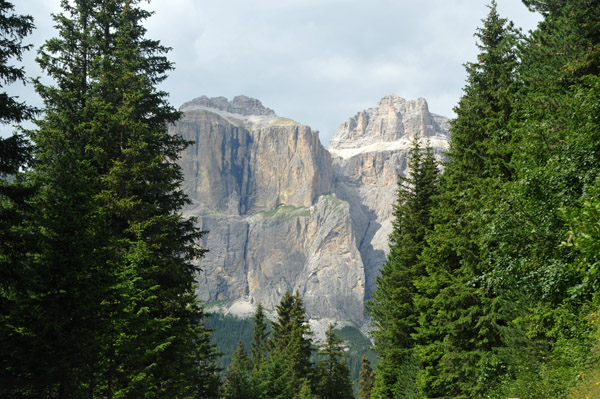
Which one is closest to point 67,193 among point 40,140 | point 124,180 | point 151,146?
point 124,180

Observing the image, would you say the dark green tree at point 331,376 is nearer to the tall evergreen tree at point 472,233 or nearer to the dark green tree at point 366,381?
the dark green tree at point 366,381

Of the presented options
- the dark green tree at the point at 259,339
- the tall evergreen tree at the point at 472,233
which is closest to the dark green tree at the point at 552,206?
the tall evergreen tree at the point at 472,233

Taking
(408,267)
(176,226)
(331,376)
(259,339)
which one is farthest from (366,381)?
(176,226)

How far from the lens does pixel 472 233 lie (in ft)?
50.7

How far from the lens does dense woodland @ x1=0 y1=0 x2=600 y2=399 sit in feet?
35.3

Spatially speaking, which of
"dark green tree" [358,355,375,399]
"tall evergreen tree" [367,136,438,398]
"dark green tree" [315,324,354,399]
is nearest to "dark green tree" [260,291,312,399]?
"dark green tree" [315,324,354,399]

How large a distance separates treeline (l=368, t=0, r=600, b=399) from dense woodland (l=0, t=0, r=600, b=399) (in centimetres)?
6

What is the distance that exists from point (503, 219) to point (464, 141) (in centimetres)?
658

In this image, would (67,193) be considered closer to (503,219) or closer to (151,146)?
(151,146)

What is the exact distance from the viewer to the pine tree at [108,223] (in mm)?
11195

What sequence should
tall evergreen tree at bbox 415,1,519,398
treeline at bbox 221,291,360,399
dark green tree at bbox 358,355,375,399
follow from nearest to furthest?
tall evergreen tree at bbox 415,1,519,398
treeline at bbox 221,291,360,399
dark green tree at bbox 358,355,375,399

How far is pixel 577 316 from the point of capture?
12305mm

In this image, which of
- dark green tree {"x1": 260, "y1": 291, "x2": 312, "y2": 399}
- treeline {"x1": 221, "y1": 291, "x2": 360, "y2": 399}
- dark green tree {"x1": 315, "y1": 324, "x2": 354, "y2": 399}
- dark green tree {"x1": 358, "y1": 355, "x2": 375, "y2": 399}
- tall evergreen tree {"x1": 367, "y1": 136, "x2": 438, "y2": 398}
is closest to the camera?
tall evergreen tree {"x1": 367, "y1": 136, "x2": 438, "y2": 398}

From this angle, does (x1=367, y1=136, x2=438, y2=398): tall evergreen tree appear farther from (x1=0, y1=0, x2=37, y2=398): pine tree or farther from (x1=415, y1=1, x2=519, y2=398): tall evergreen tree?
(x1=0, y1=0, x2=37, y2=398): pine tree
